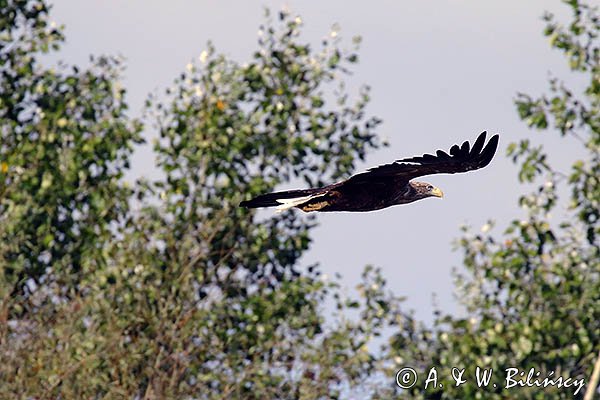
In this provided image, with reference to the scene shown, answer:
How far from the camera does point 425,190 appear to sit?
54.0 ft

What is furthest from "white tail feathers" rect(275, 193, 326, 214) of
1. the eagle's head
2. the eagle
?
the eagle's head

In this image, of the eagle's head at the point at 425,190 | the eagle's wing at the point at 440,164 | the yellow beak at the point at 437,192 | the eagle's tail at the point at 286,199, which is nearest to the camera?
the eagle's wing at the point at 440,164

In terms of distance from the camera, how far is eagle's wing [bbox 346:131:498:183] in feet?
49.4

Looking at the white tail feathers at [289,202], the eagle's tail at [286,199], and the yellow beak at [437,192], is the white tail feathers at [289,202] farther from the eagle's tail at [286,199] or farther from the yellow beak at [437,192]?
the yellow beak at [437,192]

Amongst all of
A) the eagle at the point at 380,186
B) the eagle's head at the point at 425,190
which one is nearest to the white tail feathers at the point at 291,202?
the eagle at the point at 380,186

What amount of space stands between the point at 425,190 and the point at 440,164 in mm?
1071

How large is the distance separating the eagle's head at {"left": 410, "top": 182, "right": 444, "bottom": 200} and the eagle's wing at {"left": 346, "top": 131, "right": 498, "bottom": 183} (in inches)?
20.0

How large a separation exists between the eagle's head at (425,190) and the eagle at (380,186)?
19cm

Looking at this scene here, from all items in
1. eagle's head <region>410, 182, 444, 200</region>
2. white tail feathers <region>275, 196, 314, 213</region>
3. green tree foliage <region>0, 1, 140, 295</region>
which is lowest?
white tail feathers <region>275, 196, 314, 213</region>

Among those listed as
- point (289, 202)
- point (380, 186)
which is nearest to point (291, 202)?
point (289, 202)

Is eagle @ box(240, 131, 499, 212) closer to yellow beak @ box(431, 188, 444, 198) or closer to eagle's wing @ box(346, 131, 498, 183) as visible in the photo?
eagle's wing @ box(346, 131, 498, 183)

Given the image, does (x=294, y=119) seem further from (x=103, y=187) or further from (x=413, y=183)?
(x=413, y=183)

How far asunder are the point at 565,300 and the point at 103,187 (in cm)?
526

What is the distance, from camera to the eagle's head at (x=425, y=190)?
16328mm
